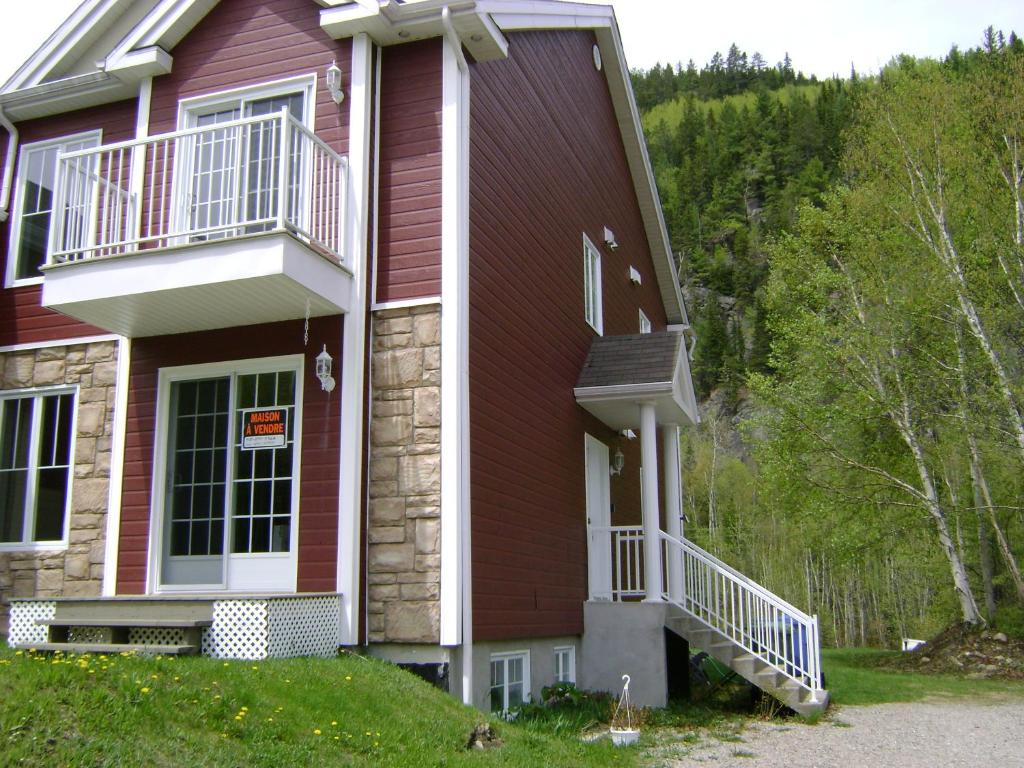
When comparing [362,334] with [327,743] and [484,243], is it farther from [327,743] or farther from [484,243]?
[327,743]

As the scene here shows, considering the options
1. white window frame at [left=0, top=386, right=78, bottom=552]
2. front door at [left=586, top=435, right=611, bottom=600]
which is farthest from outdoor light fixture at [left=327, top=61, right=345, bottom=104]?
front door at [left=586, top=435, right=611, bottom=600]

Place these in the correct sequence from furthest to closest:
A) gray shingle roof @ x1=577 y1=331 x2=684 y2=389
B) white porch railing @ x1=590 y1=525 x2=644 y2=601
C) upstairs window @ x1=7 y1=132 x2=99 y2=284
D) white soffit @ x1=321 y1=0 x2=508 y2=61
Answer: white porch railing @ x1=590 y1=525 x2=644 y2=601 < gray shingle roof @ x1=577 y1=331 x2=684 y2=389 < upstairs window @ x1=7 y1=132 x2=99 y2=284 < white soffit @ x1=321 y1=0 x2=508 y2=61

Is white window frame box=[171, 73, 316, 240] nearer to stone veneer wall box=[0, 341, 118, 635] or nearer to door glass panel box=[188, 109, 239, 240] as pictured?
door glass panel box=[188, 109, 239, 240]

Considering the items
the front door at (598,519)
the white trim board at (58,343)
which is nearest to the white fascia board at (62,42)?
the white trim board at (58,343)

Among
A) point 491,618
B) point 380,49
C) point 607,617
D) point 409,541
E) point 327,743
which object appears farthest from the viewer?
point 607,617

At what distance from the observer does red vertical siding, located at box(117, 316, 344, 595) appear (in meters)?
7.93

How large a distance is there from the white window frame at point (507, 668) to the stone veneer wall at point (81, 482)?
3717 mm

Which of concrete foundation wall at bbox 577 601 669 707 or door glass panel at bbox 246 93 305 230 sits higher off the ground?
door glass panel at bbox 246 93 305 230

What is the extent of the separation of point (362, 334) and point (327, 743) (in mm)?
3806

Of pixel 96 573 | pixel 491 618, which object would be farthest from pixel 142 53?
pixel 491 618

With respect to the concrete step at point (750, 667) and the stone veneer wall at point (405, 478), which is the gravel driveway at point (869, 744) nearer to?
the concrete step at point (750, 667)

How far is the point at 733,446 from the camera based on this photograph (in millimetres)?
56469

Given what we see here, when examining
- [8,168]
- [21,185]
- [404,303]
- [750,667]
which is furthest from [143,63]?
[750,667]

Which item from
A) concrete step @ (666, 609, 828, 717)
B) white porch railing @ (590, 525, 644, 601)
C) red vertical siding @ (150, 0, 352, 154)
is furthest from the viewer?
white porch railing @ (590, 525, 644, 601)
